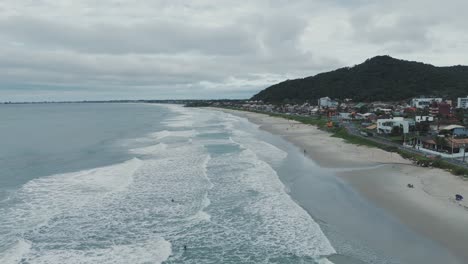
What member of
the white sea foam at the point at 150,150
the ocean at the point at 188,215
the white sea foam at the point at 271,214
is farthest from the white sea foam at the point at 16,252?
the white sea foam at the point at 150,150

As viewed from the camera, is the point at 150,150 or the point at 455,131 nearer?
the point at 455,131

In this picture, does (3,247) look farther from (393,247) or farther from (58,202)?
(393,247)

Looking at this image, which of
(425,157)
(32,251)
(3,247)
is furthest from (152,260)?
(425,157)

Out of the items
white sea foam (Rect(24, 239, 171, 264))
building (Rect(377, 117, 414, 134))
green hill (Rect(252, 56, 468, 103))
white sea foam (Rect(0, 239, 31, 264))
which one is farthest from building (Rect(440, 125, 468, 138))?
green hill (Rect(252, 56, 468, 103))

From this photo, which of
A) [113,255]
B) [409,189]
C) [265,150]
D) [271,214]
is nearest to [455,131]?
[409,189]

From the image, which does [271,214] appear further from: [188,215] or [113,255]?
[113,255]

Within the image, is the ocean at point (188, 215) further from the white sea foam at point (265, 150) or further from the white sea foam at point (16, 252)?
the white sea foam at point (265, 150)
